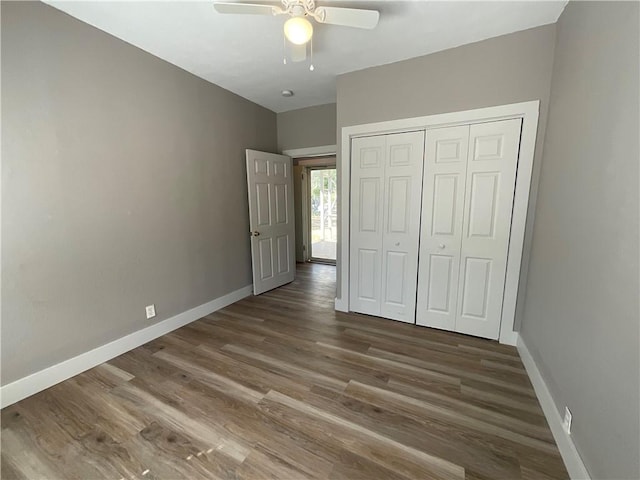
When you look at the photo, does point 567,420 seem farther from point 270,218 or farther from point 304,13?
point 270,218

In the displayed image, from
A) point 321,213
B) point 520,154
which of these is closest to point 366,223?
point 520,154

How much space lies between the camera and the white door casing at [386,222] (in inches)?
103

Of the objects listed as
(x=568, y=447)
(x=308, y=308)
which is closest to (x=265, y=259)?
(x=308, y=308)

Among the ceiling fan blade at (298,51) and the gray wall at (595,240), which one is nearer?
the gray wall at (595,240)

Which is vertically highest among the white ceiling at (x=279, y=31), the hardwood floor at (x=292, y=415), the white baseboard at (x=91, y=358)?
the white ceiling at (x=279, y=31)

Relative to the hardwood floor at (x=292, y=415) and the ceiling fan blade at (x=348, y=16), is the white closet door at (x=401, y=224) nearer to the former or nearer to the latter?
the hardwood floor at (x=292, y=415)

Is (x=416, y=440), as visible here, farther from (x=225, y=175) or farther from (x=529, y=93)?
(x=225, y=175)

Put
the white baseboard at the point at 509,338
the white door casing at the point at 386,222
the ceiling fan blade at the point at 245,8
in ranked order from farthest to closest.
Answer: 1. the white door casing at the point at 386,222
2. the white baseboard at the point at 509,338
3. the ceiling fan blade at the point at 245,8

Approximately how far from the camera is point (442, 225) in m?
2.54

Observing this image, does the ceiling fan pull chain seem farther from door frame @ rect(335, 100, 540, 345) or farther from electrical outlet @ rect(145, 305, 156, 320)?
electrical outlet @ rect(145, 305, 156, 320)

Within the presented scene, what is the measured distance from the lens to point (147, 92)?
94.3 inches

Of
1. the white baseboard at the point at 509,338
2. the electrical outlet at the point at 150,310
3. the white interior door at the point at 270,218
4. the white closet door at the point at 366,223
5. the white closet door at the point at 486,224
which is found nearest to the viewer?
the white closet door at the point at 486,224

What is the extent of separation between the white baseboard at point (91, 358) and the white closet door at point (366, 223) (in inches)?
69.4

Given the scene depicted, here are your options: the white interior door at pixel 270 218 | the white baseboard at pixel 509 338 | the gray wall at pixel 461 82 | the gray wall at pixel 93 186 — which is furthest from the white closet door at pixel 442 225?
the gray wall at pixel 93 186
